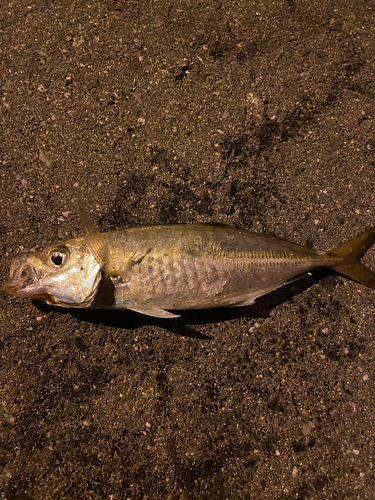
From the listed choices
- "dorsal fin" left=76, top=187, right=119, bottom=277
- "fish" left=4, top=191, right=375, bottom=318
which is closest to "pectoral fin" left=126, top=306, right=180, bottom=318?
"fish" left=4, top=191, right=375, bottom=318

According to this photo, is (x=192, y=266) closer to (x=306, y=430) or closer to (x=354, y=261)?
(x=354, y=261)

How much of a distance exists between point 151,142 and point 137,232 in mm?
855

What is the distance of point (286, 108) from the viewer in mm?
2236

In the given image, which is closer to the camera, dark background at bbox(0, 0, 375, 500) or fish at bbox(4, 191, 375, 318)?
fish at bbox(4, 191, 375, 318)

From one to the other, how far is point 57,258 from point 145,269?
0.60 meters

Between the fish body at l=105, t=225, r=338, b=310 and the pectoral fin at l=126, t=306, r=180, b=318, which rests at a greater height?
the fish body at l=105, t=225, r=338, b=310

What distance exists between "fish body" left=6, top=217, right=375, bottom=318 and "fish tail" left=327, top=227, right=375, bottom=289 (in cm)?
61

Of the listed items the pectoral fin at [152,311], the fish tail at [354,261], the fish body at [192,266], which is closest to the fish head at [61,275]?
the fish body at [192,266]

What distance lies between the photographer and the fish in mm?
1802

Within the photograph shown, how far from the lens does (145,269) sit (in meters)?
1.81

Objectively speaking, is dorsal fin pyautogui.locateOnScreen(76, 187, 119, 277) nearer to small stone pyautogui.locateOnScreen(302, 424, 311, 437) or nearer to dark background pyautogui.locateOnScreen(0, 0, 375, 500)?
dark background pyautogui.locateOnScreen(0, 0, 375, 500)

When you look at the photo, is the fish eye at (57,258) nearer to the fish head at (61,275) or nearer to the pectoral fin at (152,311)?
the fish head at (61,275)

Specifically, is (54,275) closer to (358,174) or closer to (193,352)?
(193,352)

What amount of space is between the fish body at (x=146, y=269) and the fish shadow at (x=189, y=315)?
0.81 ft
